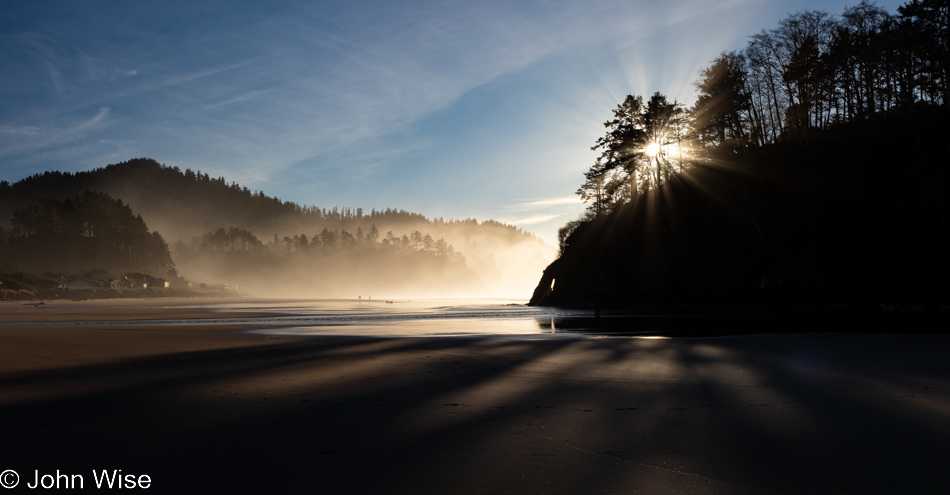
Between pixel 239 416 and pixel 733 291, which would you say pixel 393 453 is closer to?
pixel 239 416

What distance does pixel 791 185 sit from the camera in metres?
48.8

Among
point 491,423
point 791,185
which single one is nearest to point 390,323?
point 491,423

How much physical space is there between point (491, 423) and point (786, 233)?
145 ft

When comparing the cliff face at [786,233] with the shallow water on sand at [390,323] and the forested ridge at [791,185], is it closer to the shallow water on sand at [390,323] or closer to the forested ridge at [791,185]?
the forested ridge at [791,185]

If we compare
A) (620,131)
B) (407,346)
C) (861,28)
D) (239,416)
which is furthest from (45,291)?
(861,28)

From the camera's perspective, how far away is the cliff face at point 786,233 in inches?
1426

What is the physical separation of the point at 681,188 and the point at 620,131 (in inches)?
355

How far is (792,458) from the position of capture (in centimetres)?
506

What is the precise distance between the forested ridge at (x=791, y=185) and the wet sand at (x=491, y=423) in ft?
96.0

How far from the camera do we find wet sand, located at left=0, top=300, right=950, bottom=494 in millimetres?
4602

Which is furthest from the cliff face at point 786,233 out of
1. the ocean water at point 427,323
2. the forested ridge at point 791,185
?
the ocean water at point 427,323

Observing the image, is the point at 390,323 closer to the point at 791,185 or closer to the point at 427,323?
the point at 427,323

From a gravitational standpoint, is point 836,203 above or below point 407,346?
above

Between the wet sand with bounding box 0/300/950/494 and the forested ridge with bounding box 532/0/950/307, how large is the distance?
29.3 metres
